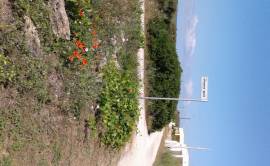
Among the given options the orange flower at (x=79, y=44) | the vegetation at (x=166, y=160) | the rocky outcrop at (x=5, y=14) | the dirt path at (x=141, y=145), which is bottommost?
the vegetation at (x=166, y=160)

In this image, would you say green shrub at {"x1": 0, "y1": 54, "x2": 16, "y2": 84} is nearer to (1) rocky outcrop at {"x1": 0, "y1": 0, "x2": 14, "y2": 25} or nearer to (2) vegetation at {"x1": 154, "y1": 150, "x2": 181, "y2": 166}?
(1) rocky outcrop at {"x1": 0, "y1": 0, "x2": 14, "y2": 25}

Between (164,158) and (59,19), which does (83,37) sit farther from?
(164,158)

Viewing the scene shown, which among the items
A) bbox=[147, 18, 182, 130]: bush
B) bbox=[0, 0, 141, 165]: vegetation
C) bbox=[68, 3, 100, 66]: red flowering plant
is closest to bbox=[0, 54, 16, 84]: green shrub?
bbox=[0, 0, 141, 165]: vegetation

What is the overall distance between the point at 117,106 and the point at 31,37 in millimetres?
4135

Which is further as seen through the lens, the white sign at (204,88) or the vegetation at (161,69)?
the vegetation at (161,69)

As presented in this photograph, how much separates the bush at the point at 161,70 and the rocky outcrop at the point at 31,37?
25.5 feet

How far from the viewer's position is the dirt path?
17.3m

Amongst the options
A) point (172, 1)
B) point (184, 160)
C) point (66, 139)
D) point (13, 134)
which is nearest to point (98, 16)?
point (66, 139)

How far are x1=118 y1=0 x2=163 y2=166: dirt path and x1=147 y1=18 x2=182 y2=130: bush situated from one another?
554mm

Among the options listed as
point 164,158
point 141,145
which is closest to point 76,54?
point 141,145

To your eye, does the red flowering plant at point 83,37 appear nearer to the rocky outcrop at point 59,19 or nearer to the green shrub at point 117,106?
the rocky outcrop at point 59,19

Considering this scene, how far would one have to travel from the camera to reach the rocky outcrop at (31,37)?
11586 mm

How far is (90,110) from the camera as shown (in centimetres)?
1429

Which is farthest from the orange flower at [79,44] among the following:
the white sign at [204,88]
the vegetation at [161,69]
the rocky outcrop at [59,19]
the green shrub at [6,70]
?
the vegetation at [161,69]
